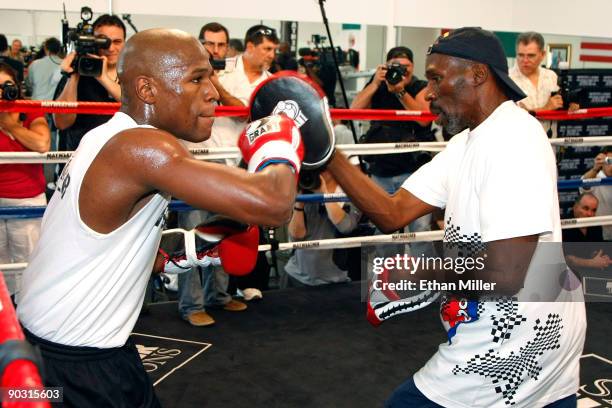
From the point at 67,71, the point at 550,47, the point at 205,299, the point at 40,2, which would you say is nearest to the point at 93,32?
the point at 67,71

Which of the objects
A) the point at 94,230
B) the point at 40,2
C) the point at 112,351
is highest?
the point at 40,2

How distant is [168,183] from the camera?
4.81ft

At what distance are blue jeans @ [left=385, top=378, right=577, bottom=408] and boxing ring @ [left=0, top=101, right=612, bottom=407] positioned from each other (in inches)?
44.5

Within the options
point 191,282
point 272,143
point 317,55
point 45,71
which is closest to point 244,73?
point 191,282

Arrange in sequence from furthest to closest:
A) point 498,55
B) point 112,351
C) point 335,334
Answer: point 335,334 → point 498,55 → point 112,351

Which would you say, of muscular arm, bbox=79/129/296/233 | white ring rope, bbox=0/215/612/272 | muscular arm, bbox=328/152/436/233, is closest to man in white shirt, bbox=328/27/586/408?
muscular arm, bbox=328/152/436/233

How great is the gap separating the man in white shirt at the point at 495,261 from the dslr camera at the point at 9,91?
2.17 m

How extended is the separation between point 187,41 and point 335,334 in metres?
2.38

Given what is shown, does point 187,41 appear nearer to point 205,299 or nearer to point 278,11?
point 205,299

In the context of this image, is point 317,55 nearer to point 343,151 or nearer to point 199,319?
point 343,151

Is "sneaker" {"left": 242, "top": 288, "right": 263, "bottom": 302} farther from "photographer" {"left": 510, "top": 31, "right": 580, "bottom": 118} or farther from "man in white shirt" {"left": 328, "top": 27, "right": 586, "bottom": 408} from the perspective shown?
"man in white shirt" {"left": 328, "top": 27, "right": 586, "bottom": 408}

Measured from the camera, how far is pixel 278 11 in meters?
4.92

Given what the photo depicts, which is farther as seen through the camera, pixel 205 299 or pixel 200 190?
pixel 205 299

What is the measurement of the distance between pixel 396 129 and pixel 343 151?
731 millimetres
